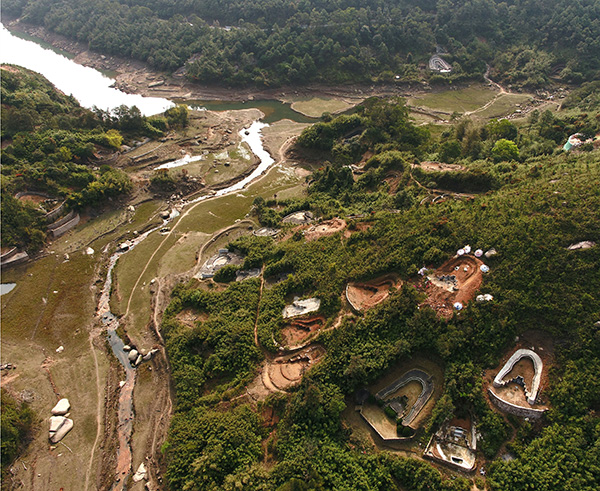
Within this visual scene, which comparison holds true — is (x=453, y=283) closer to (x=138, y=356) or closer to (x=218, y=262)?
(x=218, y=262)

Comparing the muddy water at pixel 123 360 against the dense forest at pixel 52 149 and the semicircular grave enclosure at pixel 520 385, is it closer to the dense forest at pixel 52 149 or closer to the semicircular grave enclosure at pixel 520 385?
the dense forest at pixel 52 149

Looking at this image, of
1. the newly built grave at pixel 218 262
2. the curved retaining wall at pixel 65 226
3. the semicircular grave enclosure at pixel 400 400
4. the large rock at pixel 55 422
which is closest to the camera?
the semicircular grave enclosure at pixel 400 400

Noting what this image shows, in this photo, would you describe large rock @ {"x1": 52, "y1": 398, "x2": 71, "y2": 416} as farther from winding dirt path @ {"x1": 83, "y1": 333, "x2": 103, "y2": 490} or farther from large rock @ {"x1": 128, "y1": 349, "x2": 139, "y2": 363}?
large rock @ {"x1": 128, "y1": 349, "x2": 139, "y2": 363}

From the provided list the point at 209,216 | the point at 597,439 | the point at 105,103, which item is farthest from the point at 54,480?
the point at 105,103

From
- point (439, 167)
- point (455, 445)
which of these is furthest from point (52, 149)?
point (455, 445)

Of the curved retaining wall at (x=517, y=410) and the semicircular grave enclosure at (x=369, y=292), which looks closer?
the curved retaining wall at (x=517, y=410)

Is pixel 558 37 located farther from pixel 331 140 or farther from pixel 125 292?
pixel 125 292

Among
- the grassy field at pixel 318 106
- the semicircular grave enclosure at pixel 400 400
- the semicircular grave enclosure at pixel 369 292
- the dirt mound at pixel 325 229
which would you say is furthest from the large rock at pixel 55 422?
the grassy field at pixel 318 106

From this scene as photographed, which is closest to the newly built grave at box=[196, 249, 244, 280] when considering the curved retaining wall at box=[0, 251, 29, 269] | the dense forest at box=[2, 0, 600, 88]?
the curved retaining wall at box=[0, 251, 29, 269]
